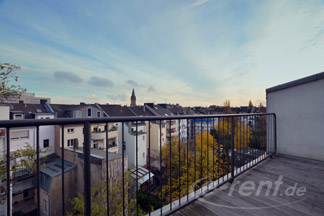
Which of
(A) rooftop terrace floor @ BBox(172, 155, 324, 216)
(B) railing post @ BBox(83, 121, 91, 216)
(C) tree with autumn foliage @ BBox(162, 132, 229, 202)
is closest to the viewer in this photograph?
(B) railing post @ BBox(83, 121, 91, 216)

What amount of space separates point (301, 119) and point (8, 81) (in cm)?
721

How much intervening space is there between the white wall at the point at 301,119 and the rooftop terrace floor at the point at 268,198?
665mm

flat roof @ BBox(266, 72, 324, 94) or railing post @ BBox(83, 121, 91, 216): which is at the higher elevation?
flat roof @ BBox(266, 72, 324, 94)

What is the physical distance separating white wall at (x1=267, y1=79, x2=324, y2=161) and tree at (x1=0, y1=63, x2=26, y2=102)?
6.73 metres

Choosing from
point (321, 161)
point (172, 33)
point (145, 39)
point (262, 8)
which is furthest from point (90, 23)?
point (321, 161)

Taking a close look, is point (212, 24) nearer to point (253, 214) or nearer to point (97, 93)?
point (253, 214)

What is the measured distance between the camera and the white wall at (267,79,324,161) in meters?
2.83

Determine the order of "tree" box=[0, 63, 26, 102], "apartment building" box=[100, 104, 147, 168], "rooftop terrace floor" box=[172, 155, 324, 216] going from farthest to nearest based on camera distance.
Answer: "apartment building" box=[100, 104, 147, 168], "tree" box=[0, 63, 26, 102], "rooftop terrace floor" box=[172, 155, 324, 216]

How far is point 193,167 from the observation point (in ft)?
31.0

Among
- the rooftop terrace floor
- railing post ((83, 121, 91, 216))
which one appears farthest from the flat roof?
railing post ((83, 121, 91, 216))

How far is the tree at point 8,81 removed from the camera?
364 centimetres

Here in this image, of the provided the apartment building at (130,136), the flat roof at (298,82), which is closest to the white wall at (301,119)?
the flat roof at (298,82)

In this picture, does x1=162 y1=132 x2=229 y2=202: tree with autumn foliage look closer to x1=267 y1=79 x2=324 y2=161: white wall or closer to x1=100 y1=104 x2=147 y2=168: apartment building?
x1=267 y1=79 x2=324 y2=161: white wall

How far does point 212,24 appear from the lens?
5.64 metres
